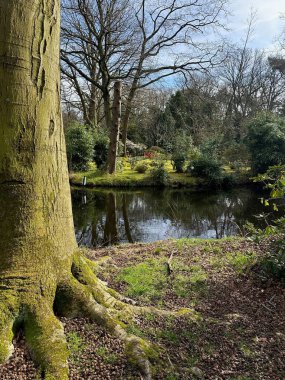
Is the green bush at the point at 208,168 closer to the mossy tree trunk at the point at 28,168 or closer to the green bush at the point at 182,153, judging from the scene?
the green bush at the point at 182,153

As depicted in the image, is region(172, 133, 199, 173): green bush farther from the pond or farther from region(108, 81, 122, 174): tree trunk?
region(108, 81, 122, 174): tree trunk

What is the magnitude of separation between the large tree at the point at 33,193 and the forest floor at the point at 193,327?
0.11 m

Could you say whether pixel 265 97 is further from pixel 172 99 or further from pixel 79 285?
pixel 79 285

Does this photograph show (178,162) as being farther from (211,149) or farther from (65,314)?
(65,314)

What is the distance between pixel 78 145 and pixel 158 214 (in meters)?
7.79

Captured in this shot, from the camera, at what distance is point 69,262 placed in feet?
8.66

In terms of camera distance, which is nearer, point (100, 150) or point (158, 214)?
point (158, 214)

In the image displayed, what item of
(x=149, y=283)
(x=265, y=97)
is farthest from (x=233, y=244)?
(x=265, y=97)

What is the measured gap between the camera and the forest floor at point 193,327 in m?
2.12

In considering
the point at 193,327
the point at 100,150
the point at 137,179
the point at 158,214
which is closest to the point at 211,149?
the point at 137,179

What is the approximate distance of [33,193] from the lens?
7.57 feet

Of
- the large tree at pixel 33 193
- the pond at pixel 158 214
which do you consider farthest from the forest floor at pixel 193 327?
the pond at pixel 158 214

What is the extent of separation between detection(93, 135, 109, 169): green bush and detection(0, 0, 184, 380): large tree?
652 inches

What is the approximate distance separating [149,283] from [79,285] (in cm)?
149
